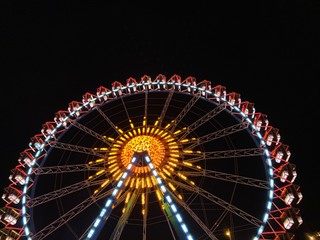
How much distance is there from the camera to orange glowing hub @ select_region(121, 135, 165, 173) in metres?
15.6

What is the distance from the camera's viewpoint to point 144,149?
50.8ft

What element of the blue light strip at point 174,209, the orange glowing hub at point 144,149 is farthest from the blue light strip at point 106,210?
the orange glowing hub at point 144,149

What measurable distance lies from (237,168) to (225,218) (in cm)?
284

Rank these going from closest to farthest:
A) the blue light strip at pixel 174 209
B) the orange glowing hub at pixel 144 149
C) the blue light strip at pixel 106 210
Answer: the blue light strip at pixel 174 209
the blue light strip at pixel 106 210
the orange glowing hub at pixel 144 149

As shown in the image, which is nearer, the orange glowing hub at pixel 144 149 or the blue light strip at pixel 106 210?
the blue light strip at pixel 106 210

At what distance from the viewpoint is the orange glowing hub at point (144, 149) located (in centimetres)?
1561

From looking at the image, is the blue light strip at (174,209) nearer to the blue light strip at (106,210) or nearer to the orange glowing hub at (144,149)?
the blue light strip at (106,210)

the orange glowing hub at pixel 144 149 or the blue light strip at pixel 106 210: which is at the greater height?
the orange glowing hub at pixel 144 149

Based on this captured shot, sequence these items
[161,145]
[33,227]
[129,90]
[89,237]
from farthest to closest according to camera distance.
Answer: [129,90], [161,145], [33,227], [89,237]

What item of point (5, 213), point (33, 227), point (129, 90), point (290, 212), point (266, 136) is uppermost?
point (129, 90)

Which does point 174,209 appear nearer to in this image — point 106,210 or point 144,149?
point 106,210

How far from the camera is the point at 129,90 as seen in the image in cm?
2028

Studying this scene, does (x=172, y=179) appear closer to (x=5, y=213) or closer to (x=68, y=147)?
(x=68, y=147)

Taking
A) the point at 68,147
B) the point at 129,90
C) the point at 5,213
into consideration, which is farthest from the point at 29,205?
the point at 129,90
